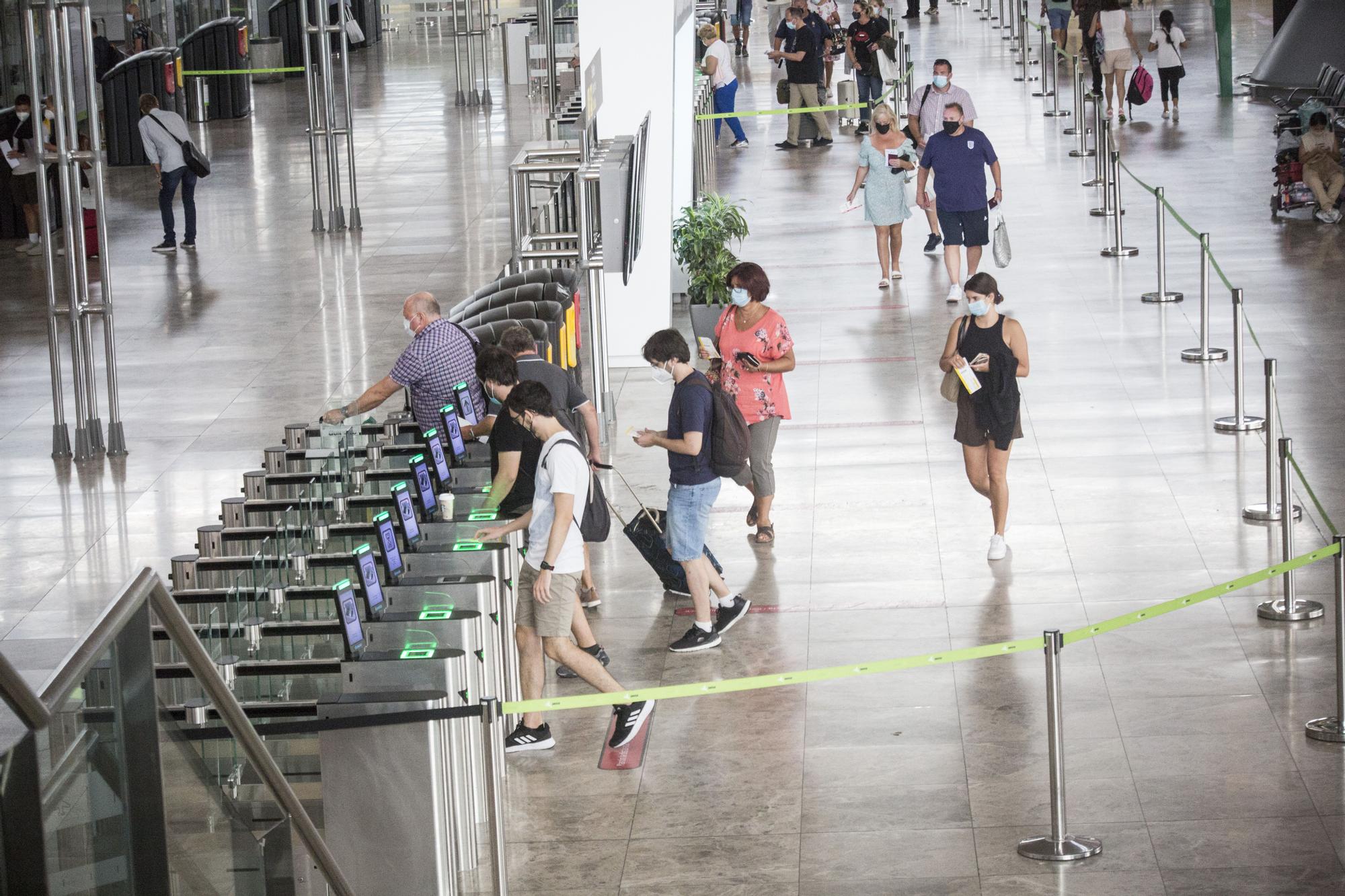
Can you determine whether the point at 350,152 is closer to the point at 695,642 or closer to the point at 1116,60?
the point at 1116,60

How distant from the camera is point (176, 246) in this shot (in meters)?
22.0

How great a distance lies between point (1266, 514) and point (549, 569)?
4.98m

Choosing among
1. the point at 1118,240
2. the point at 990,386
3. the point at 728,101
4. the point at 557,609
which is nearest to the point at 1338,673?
the point at 990,386

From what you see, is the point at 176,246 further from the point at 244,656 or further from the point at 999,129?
the point at 244,656

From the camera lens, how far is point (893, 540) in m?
10.8

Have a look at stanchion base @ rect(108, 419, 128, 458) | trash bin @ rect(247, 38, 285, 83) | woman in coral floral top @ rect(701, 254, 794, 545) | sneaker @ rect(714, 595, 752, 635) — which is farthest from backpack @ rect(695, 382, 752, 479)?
trash bin @ rect(247, 38, 285, 83)

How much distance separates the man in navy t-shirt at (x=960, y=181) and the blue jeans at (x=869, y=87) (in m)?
11.4

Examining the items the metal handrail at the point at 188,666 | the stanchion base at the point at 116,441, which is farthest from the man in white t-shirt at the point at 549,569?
the stanchion base at the point at 116,441

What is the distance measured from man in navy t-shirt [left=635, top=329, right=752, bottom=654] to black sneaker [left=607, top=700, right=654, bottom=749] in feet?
3.81

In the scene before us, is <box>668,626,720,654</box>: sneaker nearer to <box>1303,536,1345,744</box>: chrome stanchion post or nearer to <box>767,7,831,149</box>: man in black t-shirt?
<box>1303,536,1345,744</box>: chrome stanchion post

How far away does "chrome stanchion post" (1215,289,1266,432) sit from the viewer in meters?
12.2

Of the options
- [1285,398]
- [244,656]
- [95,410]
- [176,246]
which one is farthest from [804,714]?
[176,246]

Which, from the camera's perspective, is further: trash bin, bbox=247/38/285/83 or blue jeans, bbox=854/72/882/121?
trash bin, bbox=247/38/285/83

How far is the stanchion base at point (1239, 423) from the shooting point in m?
12.4
